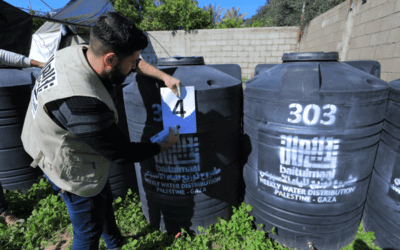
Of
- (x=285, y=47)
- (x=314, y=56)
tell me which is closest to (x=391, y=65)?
(x=314, y=56)

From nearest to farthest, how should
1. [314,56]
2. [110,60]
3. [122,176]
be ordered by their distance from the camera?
[110,60] < [314,56] < [122,176]

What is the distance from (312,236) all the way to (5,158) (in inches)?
149

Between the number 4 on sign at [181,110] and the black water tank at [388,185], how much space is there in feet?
5.04

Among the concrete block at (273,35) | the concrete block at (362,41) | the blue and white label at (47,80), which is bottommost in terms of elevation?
the blue and white label at (47,80)

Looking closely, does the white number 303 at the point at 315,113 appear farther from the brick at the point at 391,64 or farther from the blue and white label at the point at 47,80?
the brick at the point at 391,64

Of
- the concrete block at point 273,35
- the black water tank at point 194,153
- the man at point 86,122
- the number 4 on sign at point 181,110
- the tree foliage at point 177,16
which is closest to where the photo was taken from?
the man at point 86,122

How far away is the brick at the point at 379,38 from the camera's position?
12.0 feet

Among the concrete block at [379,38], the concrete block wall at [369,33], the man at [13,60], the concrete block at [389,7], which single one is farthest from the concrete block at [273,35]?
the man at [13,60]

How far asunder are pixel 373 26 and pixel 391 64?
122 centimetres

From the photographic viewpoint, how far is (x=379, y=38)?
3.86 meters

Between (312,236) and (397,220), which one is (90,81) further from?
(397,220)

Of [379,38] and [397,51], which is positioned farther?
[379,38]

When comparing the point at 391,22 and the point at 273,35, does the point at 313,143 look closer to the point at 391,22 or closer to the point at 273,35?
the point at 391,22

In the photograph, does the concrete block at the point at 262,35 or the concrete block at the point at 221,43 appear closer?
the concrete block at the point at 262,35
